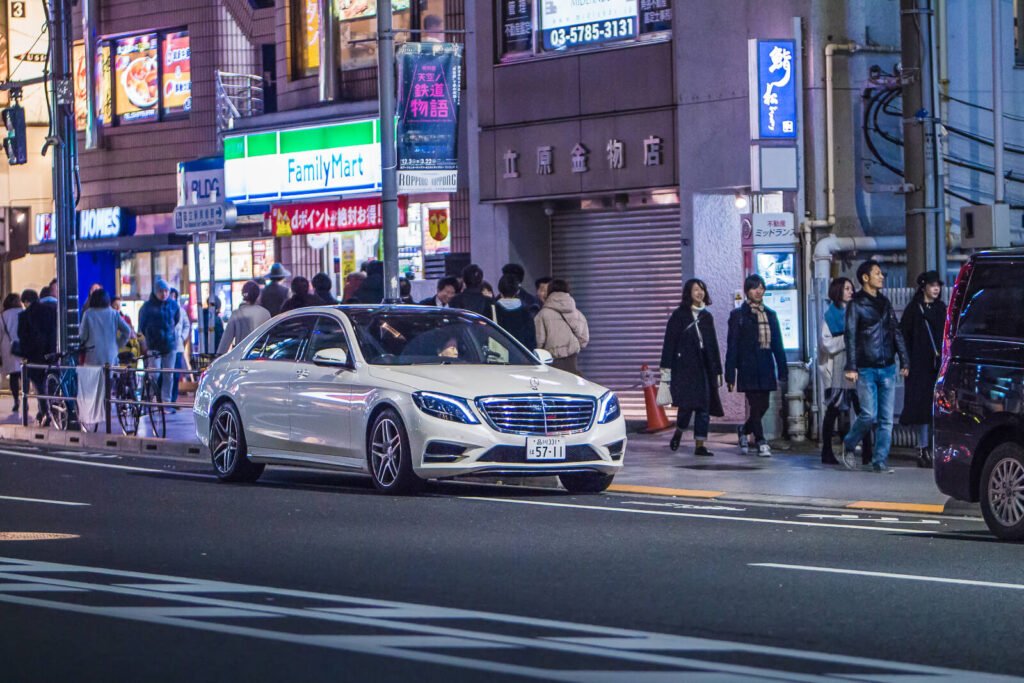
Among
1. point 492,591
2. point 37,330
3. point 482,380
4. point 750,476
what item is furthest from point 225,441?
point 37,330

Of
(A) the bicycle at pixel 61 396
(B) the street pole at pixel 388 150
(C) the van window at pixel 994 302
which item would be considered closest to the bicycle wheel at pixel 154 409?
(A) the bicycle at pixel 61 396

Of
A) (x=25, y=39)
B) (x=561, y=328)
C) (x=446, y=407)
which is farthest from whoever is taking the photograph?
(x=25, y=39)

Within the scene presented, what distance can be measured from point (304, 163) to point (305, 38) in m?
2.39

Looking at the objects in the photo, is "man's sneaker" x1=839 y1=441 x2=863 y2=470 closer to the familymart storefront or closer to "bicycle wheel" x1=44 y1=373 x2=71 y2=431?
"bicycle wheel" x1=44 y1=373 x2=71 y2=431

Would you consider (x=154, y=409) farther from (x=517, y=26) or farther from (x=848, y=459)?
(x=848, y=459)

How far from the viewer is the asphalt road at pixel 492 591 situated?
7.90 meters

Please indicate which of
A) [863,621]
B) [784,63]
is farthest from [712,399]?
[863,621]

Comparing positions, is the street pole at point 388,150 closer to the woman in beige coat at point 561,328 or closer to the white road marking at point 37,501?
the woman in beige coat at point 561,328

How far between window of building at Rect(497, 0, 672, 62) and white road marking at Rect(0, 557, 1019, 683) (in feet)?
51.0

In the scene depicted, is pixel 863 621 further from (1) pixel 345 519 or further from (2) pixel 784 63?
(2) pixel 784 63

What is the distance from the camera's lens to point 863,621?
29.9 ft

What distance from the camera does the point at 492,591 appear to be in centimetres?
1009

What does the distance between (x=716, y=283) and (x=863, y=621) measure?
14552 millimetres

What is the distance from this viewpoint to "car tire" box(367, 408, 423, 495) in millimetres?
15609
